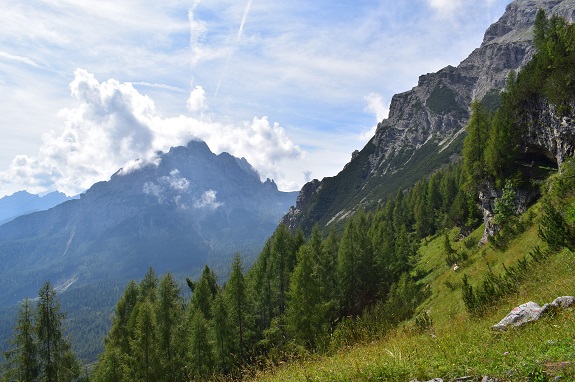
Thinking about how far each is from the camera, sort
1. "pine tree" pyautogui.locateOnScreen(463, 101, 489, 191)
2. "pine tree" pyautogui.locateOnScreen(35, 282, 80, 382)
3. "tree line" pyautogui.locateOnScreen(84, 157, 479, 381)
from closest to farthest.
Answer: "pine tree" pyautogui.locateOnScreen(35, 282, 80, 382) → "tree line" pyautogui.locateOnScreen(84, 157, 479, 381) → "pine tree" pyautogui.locateOnScreen(463, 101, 489, 191)

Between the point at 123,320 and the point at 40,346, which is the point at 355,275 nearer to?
the point at 123,320

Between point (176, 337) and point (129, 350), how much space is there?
9791mm

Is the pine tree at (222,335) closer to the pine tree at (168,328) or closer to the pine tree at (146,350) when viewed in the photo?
the pine tree at (168,328)

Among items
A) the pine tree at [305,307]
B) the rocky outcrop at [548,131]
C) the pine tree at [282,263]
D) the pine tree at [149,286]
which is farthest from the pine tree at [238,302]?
the rocky outcrop at [548,131]

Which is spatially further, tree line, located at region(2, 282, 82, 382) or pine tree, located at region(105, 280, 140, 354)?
pine tree, located at region(105, 280, 140, 354)

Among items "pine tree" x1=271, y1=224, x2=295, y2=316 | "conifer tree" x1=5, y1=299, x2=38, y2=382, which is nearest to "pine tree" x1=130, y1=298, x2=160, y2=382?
"conifer tree" x1=5, y1=299, x2=38, y2=382

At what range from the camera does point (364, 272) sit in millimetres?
Result: 55531

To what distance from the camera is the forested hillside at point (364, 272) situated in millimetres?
31766

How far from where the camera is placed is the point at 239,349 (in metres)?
39.0

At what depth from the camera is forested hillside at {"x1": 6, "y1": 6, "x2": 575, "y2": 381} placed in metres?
31.8

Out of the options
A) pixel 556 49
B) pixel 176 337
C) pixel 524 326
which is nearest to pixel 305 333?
pixel 176 337

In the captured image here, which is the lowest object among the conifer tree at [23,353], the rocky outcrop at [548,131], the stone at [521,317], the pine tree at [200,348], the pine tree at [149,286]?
the pine tree at [200,348]

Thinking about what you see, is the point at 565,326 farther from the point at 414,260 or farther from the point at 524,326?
the point at 414,260

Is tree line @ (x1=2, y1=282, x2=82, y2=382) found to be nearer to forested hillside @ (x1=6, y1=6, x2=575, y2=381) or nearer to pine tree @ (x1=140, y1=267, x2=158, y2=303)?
forested hillside @ (x1=6, y1=6, x2=575, y2=381)
